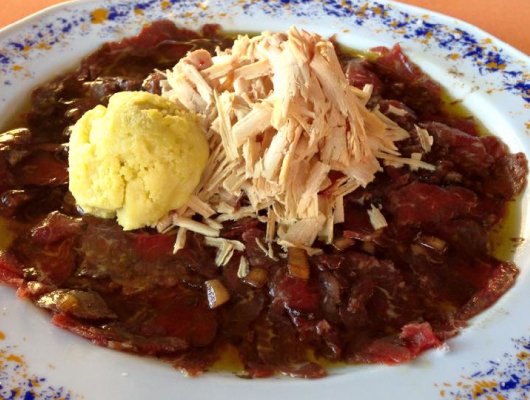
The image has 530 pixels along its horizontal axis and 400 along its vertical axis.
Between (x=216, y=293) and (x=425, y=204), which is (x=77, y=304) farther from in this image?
(x=425, y=204)

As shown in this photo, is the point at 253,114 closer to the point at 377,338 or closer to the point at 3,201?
the point at 377,338

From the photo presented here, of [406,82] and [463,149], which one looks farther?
[406,82]

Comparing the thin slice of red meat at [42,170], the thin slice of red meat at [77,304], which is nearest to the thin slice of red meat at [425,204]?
the thin slice of red meat at [77,304]

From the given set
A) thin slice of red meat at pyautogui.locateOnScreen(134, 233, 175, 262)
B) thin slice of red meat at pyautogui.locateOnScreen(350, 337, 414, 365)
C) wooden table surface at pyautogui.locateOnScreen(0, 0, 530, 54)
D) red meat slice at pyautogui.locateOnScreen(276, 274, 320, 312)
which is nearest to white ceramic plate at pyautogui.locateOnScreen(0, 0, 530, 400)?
thin slice of red meat at pyautogui.locateOnScreen(350, 337, 414, 365)

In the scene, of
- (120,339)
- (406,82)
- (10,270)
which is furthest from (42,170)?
(406,82)

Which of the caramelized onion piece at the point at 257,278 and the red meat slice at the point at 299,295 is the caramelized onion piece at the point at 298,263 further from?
the caramelized onion piece at the point at 257,278

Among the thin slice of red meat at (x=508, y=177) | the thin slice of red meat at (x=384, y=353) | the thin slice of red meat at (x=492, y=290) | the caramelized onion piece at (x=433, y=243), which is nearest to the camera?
the thin slice of red meat at (x=384, y=353)

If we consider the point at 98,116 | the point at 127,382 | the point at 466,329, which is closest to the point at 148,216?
the point at 98,116

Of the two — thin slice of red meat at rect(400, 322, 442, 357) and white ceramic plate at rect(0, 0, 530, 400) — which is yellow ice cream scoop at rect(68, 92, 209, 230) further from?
thin slice of red meat at rect(400, 322, 442, 357)
